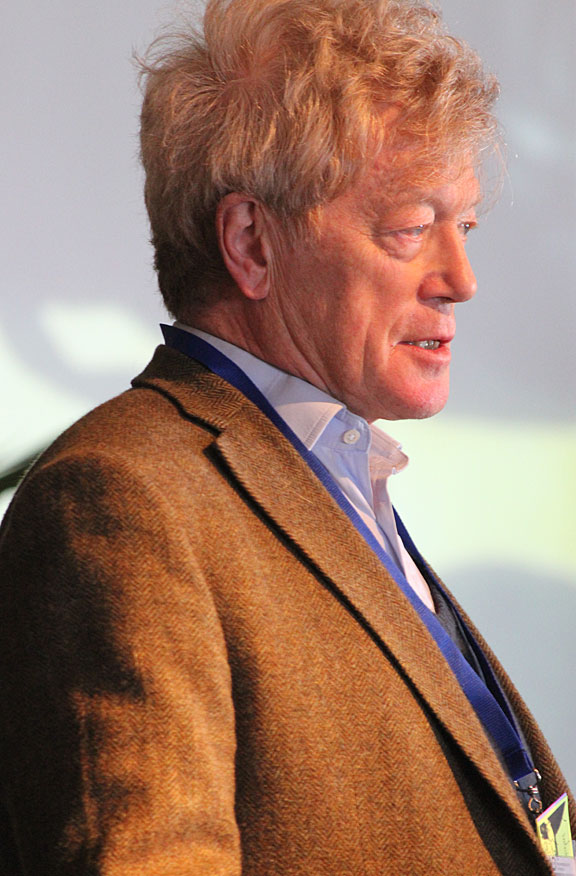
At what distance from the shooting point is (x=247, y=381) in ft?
4.00

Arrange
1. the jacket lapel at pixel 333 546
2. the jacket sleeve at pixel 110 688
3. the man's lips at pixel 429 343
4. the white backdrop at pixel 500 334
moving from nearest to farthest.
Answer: the jacket sleeve at pixel 110 688 → the jacket lapel at pixel 333 546 → the man's lips at pixel 429 343 → the white backdrop at pixel 500 334

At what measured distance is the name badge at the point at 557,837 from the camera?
1218mm

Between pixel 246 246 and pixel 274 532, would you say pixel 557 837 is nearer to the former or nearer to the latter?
pixel 274 532

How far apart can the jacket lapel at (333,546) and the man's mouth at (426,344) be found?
0.25m

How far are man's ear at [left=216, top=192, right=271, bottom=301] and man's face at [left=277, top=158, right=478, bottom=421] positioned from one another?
0.03 metres

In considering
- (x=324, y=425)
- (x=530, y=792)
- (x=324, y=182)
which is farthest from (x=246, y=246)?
(x=530, y=792)

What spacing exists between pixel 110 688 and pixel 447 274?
677mm

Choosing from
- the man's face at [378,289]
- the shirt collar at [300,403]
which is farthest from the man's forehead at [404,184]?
the shirt collar at [300,403]

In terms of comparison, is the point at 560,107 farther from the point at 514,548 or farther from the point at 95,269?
the point at 95,269

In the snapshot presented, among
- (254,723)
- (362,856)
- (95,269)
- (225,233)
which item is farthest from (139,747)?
(95,269)

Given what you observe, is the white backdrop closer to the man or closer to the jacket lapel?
the man

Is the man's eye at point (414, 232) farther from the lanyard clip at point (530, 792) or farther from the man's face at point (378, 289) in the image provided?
the lanyard clip at point (530, 792)

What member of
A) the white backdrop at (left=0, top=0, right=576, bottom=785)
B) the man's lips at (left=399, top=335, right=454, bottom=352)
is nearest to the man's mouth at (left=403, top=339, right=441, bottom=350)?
the man's lips at (left=399, top=335, right=454, bottom=352)

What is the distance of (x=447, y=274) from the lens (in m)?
1.29
